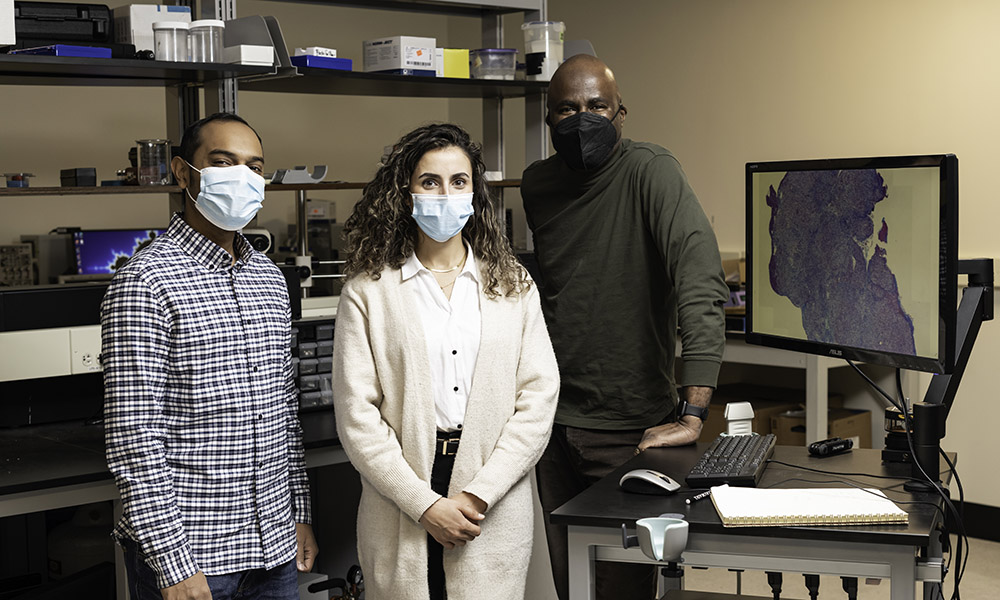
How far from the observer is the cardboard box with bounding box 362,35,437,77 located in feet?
10.2

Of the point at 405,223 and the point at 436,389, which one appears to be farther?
the point at 405,223

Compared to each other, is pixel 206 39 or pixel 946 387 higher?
pixel 206 39

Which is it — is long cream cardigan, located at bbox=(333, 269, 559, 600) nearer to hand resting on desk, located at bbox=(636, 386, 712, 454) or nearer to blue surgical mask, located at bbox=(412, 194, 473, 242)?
blue surgical mask, located at bbox=(412, 194, 473, 242)

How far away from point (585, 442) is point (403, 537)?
0.55 m

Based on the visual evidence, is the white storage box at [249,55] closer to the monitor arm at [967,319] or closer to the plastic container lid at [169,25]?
the plastic container lid at [169,25]

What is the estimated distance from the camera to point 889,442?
1.94 m

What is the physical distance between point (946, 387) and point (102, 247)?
4.34 meters

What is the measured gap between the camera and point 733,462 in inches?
72.5

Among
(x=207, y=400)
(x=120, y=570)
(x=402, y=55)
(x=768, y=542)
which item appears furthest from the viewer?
(x=402, y=55)

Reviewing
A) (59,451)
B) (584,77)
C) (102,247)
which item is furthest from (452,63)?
(102,247)

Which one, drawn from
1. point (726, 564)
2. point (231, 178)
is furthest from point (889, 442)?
point (231, 178)

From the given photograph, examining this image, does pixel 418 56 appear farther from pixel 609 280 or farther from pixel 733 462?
pixel 733 462

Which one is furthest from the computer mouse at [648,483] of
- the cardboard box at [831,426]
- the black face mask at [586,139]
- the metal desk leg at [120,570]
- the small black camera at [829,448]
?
the cardboard box at [831,426]

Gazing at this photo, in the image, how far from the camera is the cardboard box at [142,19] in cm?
250
